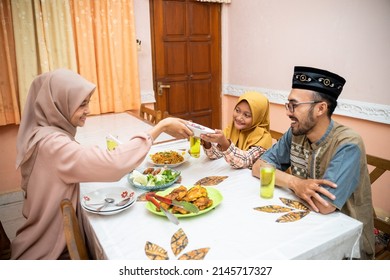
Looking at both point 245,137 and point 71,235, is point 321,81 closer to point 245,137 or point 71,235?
point 245,137

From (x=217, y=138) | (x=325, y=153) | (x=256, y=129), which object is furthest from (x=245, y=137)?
(x=325, y=153)

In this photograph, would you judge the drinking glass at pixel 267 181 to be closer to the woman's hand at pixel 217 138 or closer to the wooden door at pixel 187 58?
the woman's hand at pixel 217 138

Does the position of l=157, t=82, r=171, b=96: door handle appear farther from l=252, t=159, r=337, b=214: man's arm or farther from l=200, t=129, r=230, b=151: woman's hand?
l=252, t=159, r=337, b=214: man's arm

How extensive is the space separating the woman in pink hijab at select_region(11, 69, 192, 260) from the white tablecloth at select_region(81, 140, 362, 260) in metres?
0.16

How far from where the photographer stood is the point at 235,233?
3.28ft

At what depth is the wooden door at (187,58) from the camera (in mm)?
3697

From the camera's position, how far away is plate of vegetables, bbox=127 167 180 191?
4.37ft

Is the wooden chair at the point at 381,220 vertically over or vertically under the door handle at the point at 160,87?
under

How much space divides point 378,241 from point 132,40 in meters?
2.84

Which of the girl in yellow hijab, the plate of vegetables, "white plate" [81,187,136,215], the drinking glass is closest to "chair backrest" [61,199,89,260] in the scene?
"white plate" [81,187,136,215]

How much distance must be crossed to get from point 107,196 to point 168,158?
1.50 ft

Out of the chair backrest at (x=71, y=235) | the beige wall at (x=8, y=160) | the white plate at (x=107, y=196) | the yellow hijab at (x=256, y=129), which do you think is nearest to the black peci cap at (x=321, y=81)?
the yellow hijab at (x=256, y=129)

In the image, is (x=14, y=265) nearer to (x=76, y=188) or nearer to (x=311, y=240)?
(x=76, y=188)

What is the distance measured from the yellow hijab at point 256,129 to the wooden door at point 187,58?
2.10m
